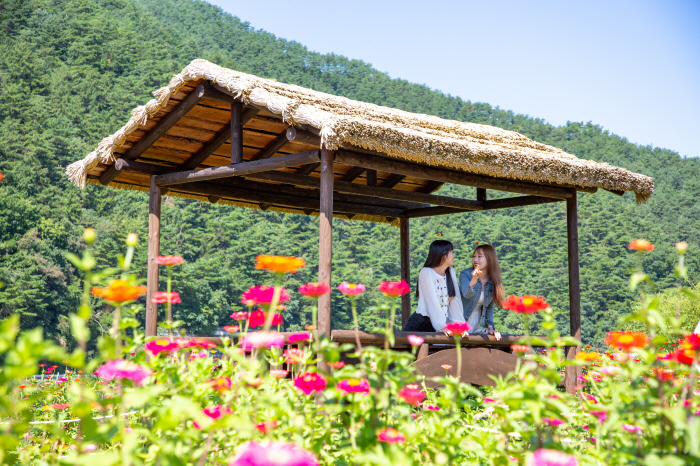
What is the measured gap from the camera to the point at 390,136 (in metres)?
4.32

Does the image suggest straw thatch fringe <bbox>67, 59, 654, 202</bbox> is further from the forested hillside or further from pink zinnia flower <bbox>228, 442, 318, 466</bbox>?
the forested hillside

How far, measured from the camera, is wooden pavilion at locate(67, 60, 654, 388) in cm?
430

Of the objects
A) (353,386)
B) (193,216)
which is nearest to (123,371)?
(353,386)

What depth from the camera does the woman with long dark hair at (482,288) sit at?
5.48 meters

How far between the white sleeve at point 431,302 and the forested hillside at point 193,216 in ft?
87.7

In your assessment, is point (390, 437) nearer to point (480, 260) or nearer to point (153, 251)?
point (480, 260)

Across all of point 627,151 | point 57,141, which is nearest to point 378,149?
point 57,141

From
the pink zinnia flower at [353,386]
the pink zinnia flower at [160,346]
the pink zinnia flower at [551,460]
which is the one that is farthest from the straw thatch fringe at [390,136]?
the pink zinnia flower at [551,460]

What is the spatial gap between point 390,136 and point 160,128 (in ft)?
7.36

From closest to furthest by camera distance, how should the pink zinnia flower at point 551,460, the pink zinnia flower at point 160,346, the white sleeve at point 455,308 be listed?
1. the pink zinnia flower at point 551,460
2. the pink zinnia flower at point 160,346
3. the white sleeve at point 455,308

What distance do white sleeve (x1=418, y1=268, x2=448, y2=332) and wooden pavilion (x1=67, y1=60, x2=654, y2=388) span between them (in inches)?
35.5

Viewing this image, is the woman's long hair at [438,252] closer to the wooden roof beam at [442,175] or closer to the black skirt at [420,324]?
the black skirt at [420,324]

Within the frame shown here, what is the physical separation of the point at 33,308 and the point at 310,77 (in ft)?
146

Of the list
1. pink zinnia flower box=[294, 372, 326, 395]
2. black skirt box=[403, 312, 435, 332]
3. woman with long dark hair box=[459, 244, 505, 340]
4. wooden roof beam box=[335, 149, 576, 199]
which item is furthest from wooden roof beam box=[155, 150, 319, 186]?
pink zinnia flower box=[294, 372, 326, 395]
